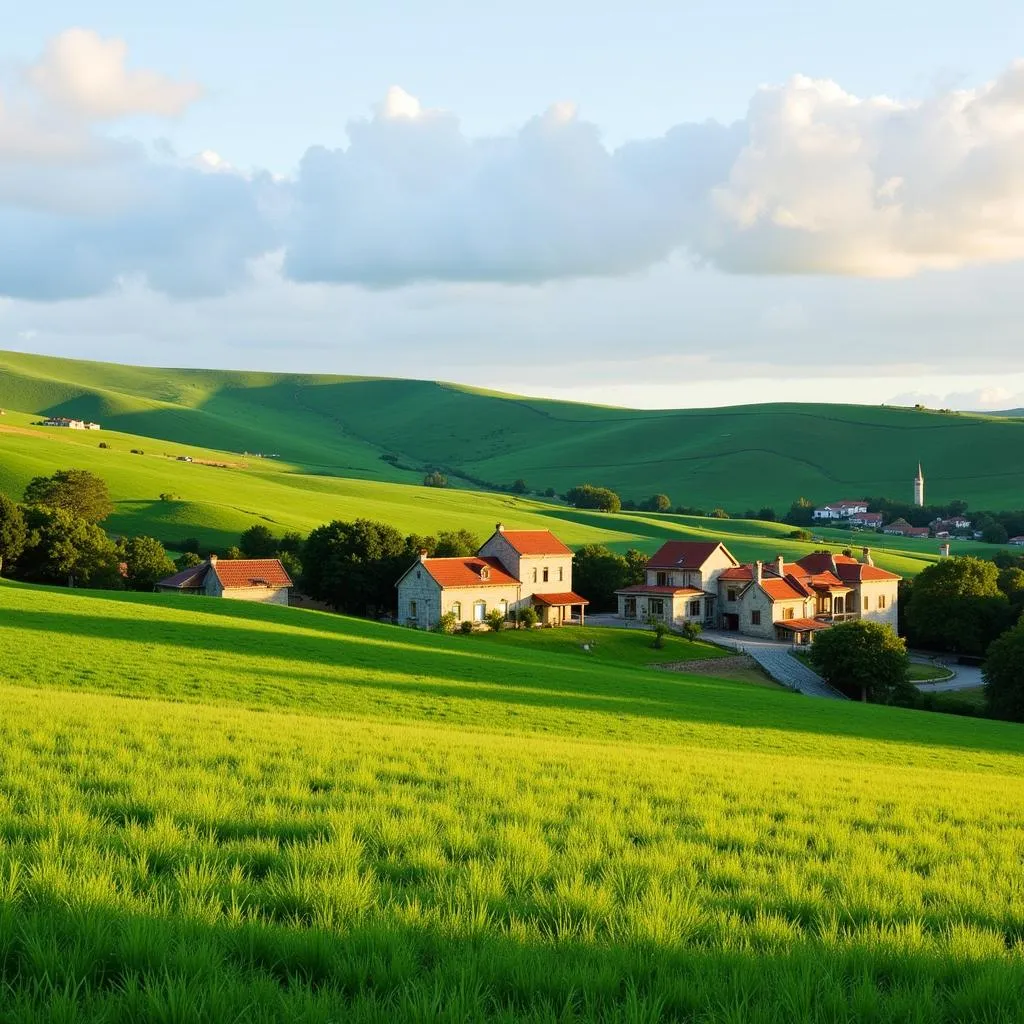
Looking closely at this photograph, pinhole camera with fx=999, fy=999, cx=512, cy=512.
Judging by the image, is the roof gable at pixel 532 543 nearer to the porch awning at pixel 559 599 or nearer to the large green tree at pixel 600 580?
the porch awning at pixel 559 599

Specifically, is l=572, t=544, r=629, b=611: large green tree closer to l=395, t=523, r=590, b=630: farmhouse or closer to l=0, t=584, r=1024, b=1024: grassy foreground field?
l=395, t=523, r=590, b=630: farmhouse

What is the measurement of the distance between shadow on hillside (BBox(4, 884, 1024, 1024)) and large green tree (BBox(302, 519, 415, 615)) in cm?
8395

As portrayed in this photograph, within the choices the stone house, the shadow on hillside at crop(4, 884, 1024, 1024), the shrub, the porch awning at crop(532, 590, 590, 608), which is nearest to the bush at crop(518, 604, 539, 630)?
the porch awning at crop(532, 590, 590, 608)

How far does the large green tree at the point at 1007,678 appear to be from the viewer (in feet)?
210

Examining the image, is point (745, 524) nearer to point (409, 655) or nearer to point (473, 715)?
point (409, 655)

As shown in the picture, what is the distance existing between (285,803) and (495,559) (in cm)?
8153

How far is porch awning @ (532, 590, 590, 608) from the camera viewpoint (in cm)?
9162

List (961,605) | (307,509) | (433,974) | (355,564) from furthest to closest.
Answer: (307,509), (961,605), (355,564), (433,974)

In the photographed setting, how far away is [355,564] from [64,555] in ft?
84.1

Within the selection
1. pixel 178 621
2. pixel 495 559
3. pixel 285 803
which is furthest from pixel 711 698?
pixel 495 559

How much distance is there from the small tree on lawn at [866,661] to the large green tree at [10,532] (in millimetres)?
68233

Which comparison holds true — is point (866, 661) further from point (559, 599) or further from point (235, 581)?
point (235, 581)

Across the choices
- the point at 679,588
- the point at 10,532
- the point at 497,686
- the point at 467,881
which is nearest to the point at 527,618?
the point at 679,588

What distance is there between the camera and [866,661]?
2766 inches
